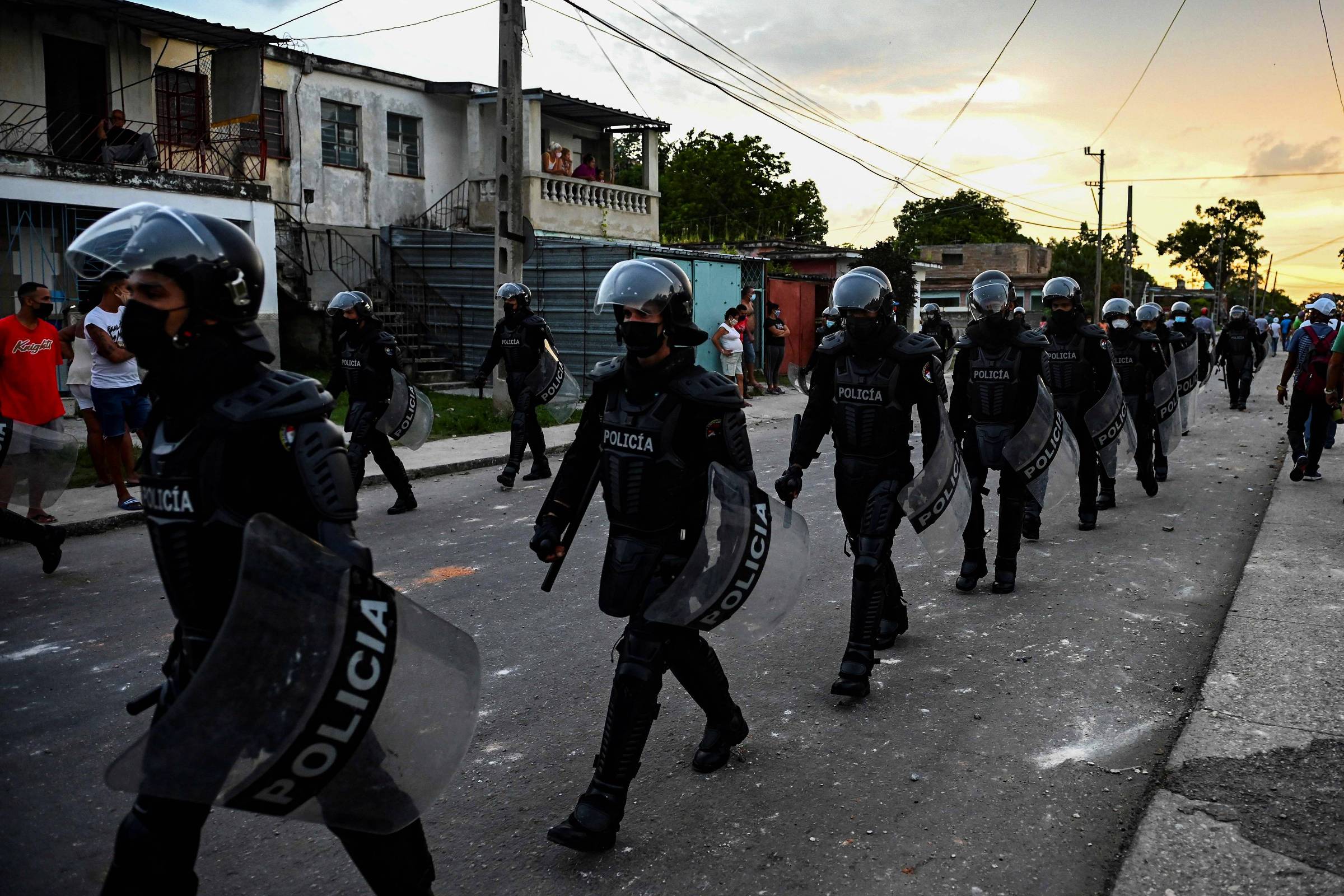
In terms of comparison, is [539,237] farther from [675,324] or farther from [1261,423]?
[675,324]

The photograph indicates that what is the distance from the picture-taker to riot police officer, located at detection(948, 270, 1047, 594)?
6582 mm

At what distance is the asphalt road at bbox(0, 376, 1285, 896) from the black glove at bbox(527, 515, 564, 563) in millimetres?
860

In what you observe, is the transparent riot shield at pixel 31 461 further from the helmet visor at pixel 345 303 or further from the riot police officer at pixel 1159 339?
the riot police officer at pixel 1159 339

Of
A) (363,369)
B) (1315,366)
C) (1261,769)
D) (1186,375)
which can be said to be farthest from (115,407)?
(1315,366)

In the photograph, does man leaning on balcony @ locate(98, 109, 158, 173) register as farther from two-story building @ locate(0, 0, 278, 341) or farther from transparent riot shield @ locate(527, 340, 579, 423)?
transparent riot shield @ locate(527, 340, 579, 423)

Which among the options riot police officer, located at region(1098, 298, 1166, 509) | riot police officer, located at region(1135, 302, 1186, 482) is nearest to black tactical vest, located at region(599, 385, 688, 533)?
riot police officer, located at region(1098, 298, 1166, 509)

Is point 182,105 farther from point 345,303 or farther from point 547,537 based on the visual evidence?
point 547,537

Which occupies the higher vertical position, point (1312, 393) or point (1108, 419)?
point (1312, 393)

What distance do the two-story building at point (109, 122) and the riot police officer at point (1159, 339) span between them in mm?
13299

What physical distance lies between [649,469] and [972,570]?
363 centimetres

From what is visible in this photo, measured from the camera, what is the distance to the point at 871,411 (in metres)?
5.14

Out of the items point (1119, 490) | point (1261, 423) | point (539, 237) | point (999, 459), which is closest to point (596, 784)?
point (999, 459)

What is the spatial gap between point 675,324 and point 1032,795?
206 centimetres

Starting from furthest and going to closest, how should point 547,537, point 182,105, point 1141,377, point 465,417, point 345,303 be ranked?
point 182,105 → point 465,417 → point 1141,377 → point 345,303 → point 547,537
